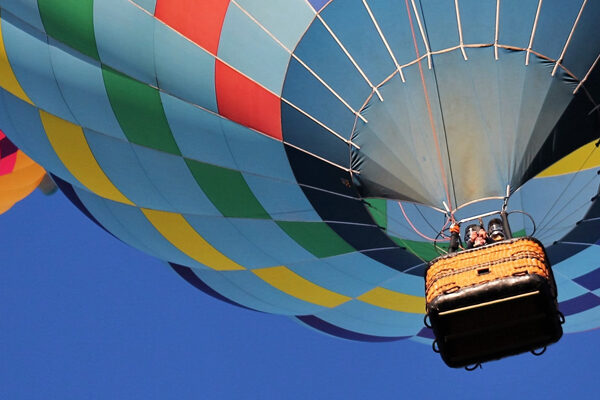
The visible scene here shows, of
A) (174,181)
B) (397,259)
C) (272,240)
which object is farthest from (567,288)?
(174,181)

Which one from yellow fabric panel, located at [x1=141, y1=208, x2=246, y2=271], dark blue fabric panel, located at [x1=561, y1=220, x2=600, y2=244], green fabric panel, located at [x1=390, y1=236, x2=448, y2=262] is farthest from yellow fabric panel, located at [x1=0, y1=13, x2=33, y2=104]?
dark blue fabric panel, located at [x1=561, y1=220, x2=600, y2=244]

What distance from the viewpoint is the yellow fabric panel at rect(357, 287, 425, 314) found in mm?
9242

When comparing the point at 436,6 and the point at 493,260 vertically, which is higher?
the point at 436,6

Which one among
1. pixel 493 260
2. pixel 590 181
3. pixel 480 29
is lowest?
pixel 493 260

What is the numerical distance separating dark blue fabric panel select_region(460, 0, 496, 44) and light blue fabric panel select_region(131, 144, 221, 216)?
2.27m

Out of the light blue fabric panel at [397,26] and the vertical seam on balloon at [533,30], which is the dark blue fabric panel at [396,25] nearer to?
the light blue fabric panel at [397,26]

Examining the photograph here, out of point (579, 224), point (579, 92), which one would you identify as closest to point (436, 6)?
point (579, 92)

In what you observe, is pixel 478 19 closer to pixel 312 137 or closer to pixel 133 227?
pixel 312 137

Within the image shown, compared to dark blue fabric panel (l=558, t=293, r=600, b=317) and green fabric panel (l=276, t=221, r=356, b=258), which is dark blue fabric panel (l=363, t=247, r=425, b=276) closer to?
green fabric panel (l=276, t=221, r=356, b=258)

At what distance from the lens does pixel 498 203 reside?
734 centimetres

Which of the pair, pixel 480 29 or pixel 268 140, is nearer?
pixel 480 29

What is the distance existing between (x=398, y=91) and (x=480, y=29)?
63 centimetres

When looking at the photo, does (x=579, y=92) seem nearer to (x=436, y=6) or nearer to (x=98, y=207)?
(x=436, y=6)

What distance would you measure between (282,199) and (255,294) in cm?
179
